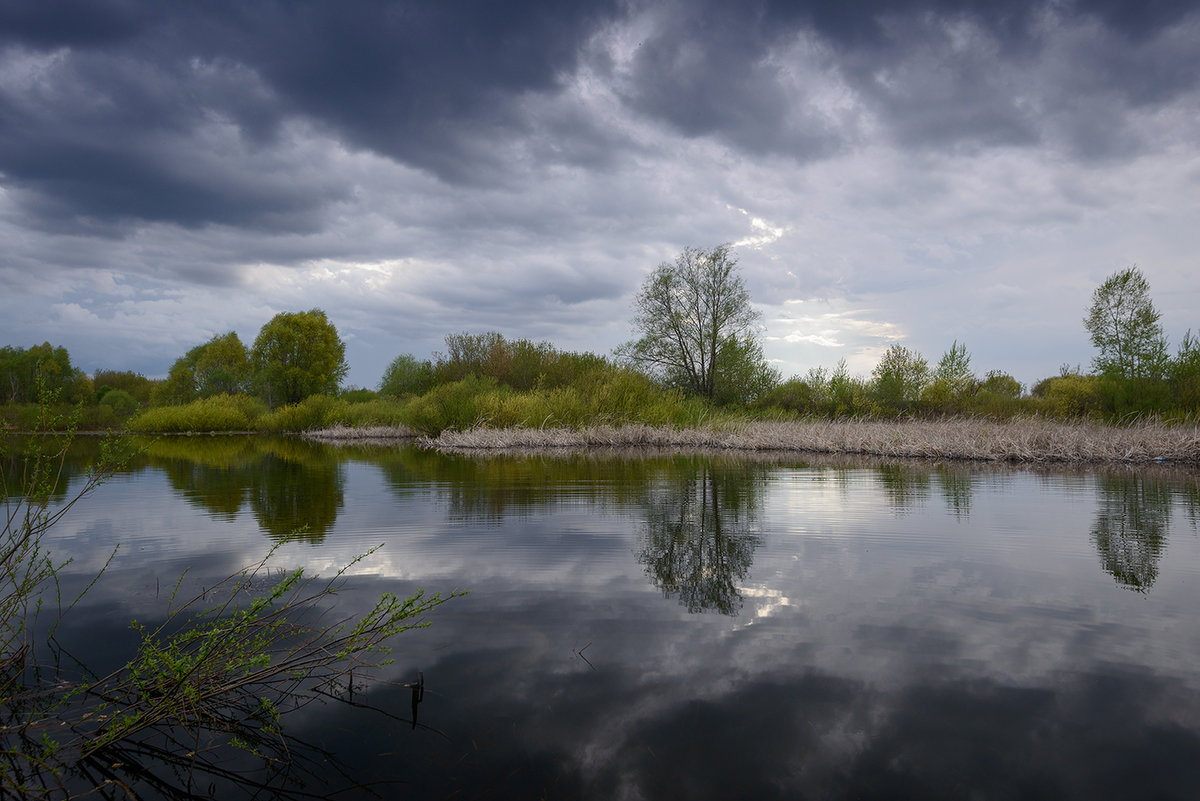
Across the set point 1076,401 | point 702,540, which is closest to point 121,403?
point 702,540

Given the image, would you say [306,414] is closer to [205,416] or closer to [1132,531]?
[205,416]

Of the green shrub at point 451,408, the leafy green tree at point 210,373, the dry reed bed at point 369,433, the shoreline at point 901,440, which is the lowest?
the dry reed bed at point 369,433

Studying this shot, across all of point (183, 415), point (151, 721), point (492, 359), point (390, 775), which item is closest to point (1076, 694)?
point (390, 775)

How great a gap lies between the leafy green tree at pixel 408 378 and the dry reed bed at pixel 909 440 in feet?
32.4

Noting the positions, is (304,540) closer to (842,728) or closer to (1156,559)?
(842,728)

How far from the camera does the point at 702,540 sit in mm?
5293

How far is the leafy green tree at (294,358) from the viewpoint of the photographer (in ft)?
153

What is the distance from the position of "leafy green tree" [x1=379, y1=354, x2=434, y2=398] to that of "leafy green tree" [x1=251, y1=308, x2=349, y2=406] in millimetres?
10219

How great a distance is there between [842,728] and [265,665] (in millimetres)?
2175

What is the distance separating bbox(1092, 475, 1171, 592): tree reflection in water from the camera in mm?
4363

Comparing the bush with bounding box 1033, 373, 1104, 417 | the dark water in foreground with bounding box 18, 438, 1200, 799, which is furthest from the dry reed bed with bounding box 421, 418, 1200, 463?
the dark water in foreground with bounding box 18, 438, 1200, 799

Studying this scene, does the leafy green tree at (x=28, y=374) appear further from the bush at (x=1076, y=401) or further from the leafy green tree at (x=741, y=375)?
the bush at (x=1076, y=401)

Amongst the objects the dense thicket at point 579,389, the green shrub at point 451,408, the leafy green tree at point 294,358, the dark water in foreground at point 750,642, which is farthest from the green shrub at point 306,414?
the dark water in foreground at point 750,642

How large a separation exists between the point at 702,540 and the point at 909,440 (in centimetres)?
1429
